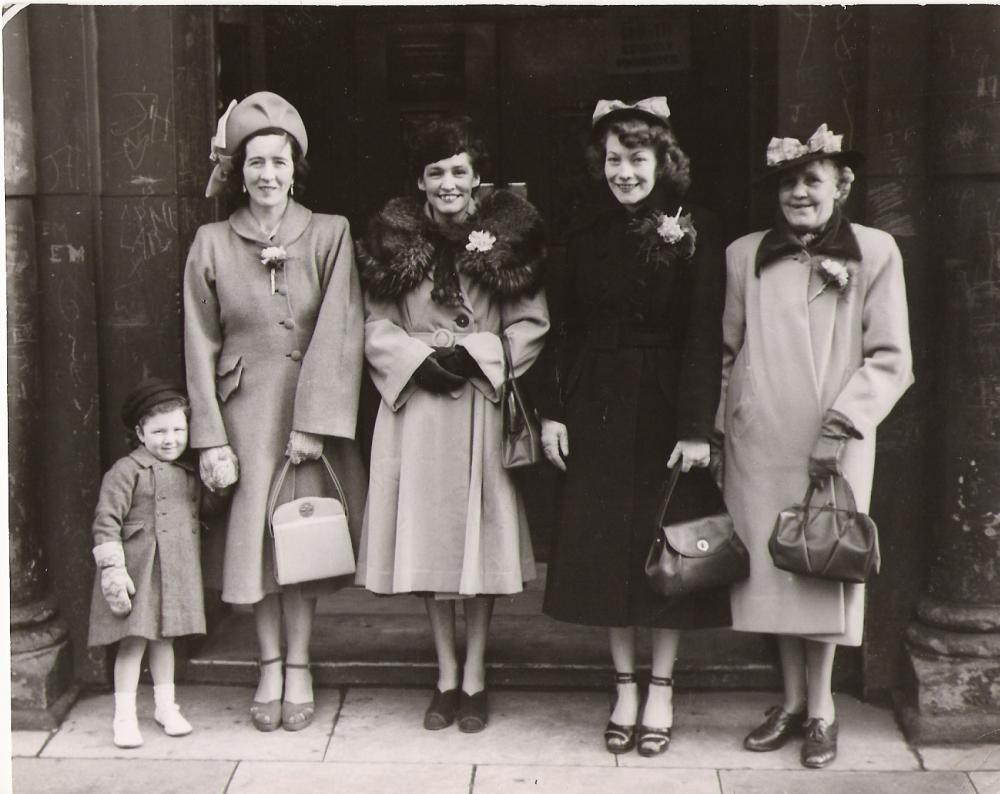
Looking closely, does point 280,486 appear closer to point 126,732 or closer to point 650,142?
point 126,732

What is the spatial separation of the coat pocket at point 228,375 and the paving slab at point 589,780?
155 cm

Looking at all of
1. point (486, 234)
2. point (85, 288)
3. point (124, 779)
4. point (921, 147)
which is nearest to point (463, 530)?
point (486, 234)

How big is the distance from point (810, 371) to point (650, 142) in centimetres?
91

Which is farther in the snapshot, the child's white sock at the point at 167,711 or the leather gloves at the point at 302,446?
the child's white sock at the point at 167,711

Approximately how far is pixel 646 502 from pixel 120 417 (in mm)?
2030

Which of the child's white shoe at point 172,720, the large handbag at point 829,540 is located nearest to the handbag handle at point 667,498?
the large handbag at point 829,540

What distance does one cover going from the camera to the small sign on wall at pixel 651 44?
5.78 meters

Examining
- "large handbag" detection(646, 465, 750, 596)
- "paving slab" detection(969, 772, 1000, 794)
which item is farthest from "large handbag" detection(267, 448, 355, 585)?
"paving slab" detection(969, 772, 1000, 794)

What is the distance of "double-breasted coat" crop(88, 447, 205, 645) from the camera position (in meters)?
4.63

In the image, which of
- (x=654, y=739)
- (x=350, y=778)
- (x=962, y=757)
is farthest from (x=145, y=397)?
(x=962, y=757)

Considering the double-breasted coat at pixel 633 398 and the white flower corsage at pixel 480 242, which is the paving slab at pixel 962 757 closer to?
the double-breasted coat at pixel 633 398

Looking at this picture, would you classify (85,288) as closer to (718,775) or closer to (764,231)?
(764,231)

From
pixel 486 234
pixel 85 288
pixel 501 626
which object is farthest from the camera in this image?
pixel 501 626

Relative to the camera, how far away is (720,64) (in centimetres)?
577
